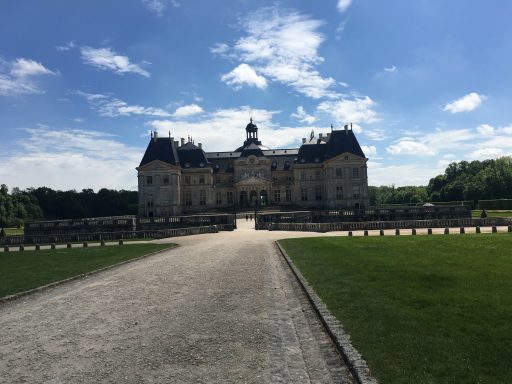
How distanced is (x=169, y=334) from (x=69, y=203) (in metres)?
89.4

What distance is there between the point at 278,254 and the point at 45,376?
16.0 m

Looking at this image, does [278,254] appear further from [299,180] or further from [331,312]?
[299,180]

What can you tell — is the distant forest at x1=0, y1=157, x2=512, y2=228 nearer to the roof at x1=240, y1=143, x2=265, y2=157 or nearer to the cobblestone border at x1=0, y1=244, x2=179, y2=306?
the roof at x1=240, y1=143, x2=265, y2=157

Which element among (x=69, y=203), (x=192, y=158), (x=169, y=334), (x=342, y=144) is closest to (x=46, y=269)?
(x=169, y=334)

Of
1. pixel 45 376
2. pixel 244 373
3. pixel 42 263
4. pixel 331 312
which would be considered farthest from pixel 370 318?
pixel 42 263

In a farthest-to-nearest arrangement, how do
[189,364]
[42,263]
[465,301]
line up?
[42,263], [465,301], [189,364]

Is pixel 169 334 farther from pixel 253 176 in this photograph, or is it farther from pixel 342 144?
pixel 342 144

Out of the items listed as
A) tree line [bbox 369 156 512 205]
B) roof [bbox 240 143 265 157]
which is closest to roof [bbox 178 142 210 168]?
roof [bbox 240 143 265 157]

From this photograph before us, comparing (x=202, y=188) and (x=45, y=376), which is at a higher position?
(x=202, y=188)

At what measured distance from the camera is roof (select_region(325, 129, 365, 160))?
83562 millimetres

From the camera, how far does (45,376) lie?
20.4 feet

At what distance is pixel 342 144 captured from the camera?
84250mm

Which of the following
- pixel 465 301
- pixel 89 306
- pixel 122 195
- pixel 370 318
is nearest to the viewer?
pixel 370 318

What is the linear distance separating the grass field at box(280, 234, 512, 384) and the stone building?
66.1 meters
